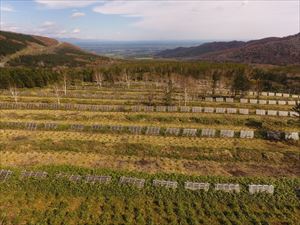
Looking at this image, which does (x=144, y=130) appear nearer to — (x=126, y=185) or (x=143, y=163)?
(x=143, y=163)

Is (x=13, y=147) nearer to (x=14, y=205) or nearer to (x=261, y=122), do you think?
(x=14, y=205)

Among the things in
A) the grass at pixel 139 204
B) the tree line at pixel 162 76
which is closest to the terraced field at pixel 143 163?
the grass at pixel 139 204

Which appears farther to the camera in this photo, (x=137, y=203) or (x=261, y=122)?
(x=261, y=122)

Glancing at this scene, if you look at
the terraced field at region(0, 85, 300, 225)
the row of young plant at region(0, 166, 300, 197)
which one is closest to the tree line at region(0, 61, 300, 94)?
the terraced field at region(0, 85, 300, 225)

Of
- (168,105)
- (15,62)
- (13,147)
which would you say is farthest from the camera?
(15,62)

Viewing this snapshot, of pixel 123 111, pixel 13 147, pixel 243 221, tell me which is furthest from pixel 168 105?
pixel 243 221

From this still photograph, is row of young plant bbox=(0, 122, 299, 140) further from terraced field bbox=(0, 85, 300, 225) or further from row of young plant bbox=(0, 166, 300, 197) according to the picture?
row of young plant bbox=(0, 166, 300, 197)

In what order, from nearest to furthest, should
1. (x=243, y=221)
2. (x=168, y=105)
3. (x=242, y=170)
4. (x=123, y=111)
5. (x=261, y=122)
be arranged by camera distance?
(x=243, y=221) → (x=242, y=170) → (x=261, y=122) → (x=123, y=111) → (x=168, y=105)
